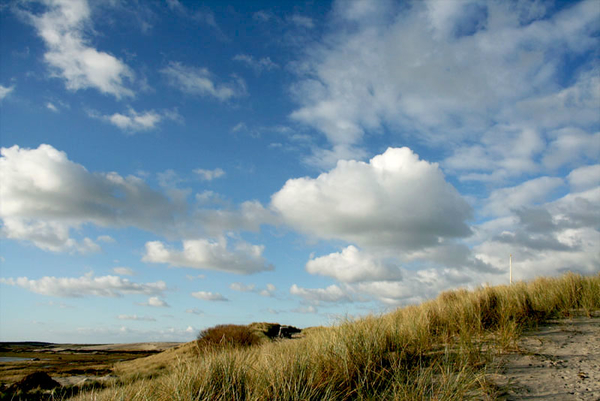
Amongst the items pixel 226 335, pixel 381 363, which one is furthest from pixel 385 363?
pixel 226 335

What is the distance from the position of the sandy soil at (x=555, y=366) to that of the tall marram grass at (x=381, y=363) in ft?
0.96

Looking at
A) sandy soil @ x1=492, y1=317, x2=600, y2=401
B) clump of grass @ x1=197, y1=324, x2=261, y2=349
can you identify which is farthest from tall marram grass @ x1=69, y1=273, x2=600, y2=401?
clump of grass @ x1=197, y1=324, x2=261, y2=349

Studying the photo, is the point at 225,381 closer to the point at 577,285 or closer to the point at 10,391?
the point at 577,285

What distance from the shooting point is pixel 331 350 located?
590 centimetres

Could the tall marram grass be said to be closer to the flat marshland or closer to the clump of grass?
the flat marshland

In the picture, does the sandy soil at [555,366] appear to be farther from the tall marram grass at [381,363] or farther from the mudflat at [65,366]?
the mudflat at [65,366]

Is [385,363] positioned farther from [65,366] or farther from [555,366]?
[65,366]

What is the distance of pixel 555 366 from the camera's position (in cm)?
582

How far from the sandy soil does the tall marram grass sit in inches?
11.5

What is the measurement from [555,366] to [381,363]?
9.34ft

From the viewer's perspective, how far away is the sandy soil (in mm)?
4918

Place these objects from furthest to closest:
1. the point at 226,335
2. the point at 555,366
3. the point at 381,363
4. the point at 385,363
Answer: the point at 226,335
the point at 385,363
the point at 555,366
the point at 381,363

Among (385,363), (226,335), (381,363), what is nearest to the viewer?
(381,363)

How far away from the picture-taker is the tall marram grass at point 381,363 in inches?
190
